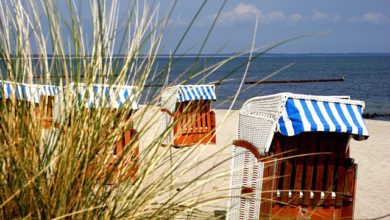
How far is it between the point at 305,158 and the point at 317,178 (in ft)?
0.59

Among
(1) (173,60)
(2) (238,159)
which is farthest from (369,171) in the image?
(1) (173,60)

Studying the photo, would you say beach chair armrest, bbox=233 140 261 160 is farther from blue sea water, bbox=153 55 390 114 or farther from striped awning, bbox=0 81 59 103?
striped awning, bbox=0 81 59 103

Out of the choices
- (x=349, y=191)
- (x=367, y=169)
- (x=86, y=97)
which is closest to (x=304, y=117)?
(x=349, y=191)

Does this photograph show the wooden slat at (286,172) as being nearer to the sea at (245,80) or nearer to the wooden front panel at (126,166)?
the sea at (245,80)

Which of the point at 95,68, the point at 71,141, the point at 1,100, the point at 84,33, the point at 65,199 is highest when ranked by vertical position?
the point at 84,33

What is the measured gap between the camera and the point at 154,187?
7.09ft

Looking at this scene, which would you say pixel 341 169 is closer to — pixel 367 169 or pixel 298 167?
pixel 298 167

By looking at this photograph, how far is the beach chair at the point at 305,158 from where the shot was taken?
13.0ft

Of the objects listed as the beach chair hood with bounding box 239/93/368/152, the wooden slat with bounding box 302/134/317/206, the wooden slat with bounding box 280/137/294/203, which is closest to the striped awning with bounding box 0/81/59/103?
the beach chair hood with bounding box 239/93/368/152

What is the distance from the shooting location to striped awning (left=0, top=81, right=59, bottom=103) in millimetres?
2206

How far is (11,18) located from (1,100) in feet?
1.24

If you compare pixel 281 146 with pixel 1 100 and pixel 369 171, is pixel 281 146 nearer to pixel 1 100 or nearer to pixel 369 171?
pixel 1 100

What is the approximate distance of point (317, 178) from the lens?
13.8 ft

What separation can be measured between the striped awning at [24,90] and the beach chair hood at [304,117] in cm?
185
